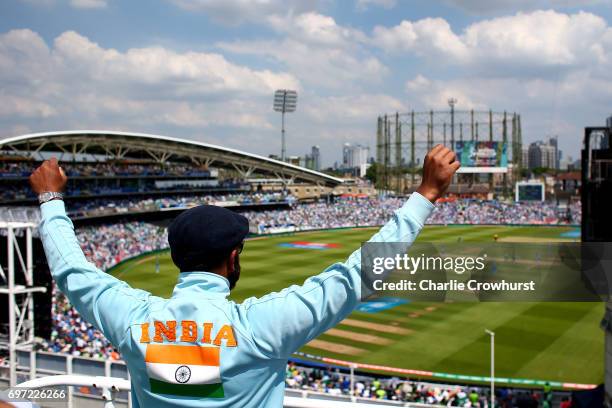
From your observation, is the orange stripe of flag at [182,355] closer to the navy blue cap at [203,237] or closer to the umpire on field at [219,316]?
the umpire on field at [219,316]

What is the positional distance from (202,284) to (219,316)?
126mm

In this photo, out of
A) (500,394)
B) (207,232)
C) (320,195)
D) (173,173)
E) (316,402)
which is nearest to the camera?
(207,232)

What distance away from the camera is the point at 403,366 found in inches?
644

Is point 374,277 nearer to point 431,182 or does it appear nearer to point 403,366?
point 431,182

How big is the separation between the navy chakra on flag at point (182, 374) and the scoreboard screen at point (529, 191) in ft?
228

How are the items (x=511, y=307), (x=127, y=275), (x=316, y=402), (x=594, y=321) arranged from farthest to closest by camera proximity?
(x=127, y=275) → (x=511, y=307) → (x=594, y=321) → (x=316, y=402)

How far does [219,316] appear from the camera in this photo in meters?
1.58

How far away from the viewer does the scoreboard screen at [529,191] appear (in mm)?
66125

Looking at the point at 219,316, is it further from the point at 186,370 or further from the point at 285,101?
the point at 285,101

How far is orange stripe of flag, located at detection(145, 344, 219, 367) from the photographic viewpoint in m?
1.55

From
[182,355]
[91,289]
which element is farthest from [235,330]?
[91,289]

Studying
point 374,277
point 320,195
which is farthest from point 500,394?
point 320,195

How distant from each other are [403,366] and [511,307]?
879 centimetres

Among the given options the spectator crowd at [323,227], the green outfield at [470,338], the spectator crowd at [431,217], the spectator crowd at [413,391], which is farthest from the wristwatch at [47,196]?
the spectator crowd at [431,217]
